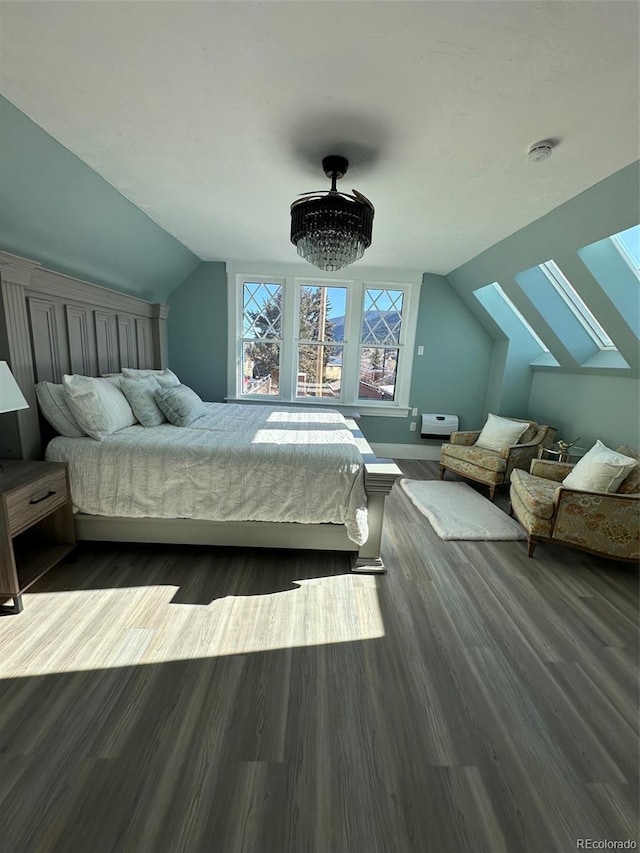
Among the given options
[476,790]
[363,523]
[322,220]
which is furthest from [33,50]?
[476,790]

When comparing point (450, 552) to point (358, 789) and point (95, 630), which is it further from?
point (95, 630)

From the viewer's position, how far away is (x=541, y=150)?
5.65 feet

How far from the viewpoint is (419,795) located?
1095 millimetres

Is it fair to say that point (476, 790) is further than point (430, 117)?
No

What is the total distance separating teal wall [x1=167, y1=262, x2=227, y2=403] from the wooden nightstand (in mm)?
2616

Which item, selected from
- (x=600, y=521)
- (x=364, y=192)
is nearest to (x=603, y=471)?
(x=600, y=521)

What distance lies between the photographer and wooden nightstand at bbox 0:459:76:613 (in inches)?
66.3

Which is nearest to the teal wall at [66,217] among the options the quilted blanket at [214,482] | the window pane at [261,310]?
the window pane at [261,310]

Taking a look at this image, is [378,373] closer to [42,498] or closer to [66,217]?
[66,217]

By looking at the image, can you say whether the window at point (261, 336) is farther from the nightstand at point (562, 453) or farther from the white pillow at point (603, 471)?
the white pillow at point (603, 471)

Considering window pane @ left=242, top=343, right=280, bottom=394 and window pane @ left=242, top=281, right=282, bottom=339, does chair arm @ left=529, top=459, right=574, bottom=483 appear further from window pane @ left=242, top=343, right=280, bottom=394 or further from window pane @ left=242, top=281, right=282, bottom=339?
window pane @ left=242, top=281, right=282, bottom=339

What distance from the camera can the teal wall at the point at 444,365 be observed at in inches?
174

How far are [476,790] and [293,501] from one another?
143cm

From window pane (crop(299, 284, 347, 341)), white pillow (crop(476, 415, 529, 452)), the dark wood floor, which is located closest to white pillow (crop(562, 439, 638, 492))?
the dark wood floor
